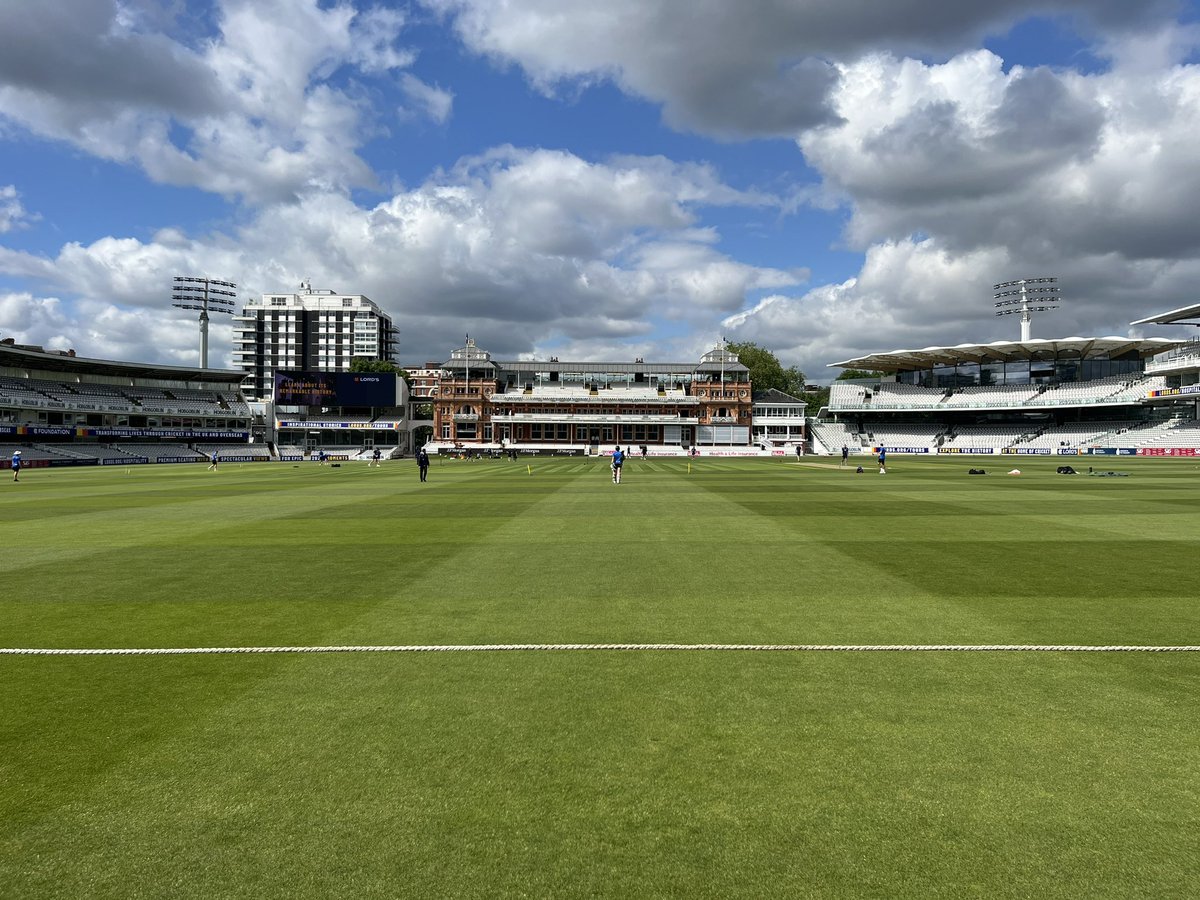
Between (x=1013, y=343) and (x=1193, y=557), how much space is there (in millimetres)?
87796

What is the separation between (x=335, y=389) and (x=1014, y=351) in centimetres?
9312

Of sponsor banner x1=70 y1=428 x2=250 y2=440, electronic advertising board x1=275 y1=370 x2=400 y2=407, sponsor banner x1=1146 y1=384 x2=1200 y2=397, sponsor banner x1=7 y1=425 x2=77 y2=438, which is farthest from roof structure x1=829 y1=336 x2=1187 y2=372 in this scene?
sponsor banner x1=7 y1=425 x2=77 y2=438

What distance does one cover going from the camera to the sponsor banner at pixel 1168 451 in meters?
67.8

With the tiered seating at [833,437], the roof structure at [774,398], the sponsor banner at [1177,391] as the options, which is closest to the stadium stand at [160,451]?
the roof structure at [774,398]

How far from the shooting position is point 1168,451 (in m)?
69.4

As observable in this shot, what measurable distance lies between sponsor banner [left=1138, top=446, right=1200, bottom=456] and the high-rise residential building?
12817 centimetres

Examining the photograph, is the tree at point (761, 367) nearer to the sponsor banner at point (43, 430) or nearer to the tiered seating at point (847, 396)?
the tiered seating at point (847, 396)

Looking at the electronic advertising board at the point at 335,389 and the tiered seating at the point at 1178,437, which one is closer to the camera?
the tiered seating at the point at 1178,437

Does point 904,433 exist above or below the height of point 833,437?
above

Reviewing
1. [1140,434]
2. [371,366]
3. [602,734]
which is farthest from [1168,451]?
[371,366]

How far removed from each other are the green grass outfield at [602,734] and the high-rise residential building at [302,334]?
14097 centimetres

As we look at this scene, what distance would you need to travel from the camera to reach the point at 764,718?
5262 millimetres

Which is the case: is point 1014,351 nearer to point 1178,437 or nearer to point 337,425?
point 1178,437

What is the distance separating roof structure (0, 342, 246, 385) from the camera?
7469 cm
